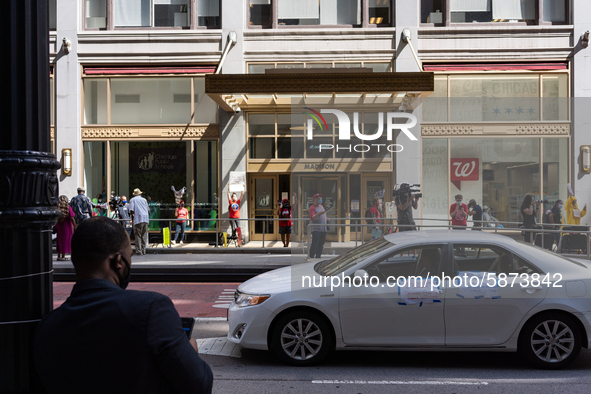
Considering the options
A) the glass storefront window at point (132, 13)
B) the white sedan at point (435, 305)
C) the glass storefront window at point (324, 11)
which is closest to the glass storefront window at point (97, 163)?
the glass storefront window at point (132, 13)

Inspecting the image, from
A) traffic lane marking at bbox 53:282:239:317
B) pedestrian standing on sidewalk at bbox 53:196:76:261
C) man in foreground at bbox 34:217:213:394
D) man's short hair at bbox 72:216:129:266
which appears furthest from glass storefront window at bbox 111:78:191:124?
man in foreground at bbox 34:217:213:394

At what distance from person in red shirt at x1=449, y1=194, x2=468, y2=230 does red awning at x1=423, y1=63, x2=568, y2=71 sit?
10133mm

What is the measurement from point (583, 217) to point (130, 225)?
40.3 ft

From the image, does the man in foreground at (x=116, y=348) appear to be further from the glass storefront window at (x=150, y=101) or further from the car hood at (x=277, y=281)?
the glass storefront window at (x=150, y=101)

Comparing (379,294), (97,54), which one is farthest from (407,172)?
(97,54)

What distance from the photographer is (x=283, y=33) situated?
56.9 ft

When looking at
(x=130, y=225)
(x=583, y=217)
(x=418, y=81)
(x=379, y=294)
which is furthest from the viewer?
(x=130, y=225)

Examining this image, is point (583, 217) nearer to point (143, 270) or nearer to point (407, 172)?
point (407, 172)

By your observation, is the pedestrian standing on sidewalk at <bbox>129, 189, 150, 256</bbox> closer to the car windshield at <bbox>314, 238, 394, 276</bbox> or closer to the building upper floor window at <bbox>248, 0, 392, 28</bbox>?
the building upper floor window at <bbox>248, 0, 392, 28</bbox>

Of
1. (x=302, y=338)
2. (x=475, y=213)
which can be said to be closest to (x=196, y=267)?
(x=475, y=213)

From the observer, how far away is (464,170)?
9.26 m

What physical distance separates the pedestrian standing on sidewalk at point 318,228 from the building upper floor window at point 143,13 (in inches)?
474

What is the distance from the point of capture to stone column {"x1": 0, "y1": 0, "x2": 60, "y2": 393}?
1.96 metres

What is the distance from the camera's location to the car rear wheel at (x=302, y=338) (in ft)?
17.6
